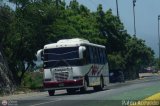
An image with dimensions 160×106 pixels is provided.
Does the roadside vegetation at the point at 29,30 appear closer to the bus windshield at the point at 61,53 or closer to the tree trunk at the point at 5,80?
the tree trunk at the point at 5,80

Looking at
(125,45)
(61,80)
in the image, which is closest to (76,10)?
(125,45)

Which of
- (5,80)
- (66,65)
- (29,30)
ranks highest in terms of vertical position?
(29,30)

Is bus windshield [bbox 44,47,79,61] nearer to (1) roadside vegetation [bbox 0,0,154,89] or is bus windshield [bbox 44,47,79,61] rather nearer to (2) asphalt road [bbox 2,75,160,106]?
(2) asphalt road [bbox 2,75,160,106]

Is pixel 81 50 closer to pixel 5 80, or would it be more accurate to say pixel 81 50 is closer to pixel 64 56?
pixel 64 56

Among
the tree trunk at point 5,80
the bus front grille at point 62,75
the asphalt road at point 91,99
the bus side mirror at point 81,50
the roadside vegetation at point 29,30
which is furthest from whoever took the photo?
the roadside vegetation at point 29,30

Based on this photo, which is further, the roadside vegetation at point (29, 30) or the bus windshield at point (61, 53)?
the roadside vegetation at point (29, 30)

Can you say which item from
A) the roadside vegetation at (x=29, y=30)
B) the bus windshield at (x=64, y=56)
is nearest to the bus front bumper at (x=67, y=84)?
the bus windshield at (x=64, y=56)

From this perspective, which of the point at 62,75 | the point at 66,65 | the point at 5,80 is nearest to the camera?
the point at 66,65

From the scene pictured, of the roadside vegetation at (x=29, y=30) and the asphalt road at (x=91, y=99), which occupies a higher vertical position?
the roadside vegetation at (x=29, y=30)

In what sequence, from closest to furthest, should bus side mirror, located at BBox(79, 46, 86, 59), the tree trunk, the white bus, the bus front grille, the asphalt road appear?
the asphalt road
bus side mirror, located at BBox(79, 46, 86, 59)
the white bus
the bus front grille
the tree trunk

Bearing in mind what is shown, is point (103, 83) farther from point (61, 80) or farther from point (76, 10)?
point (76, 10)

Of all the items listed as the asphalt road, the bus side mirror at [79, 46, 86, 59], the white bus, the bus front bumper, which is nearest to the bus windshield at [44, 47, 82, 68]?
the white bus

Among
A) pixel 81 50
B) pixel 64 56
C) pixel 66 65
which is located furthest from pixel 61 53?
pixel 81 50

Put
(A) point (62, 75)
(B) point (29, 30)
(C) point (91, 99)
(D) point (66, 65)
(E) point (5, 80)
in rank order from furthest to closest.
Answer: (B) point (29, 30)
(E) point (5, 80)
(A) point (62, 75)
(D) point (66, 65)
(C) point (91, 99)
